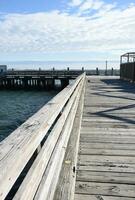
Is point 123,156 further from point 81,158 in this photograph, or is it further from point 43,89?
point 43,89

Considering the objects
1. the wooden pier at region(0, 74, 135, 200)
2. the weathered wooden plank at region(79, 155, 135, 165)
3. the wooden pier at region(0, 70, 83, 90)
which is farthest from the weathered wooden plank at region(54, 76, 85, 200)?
the wooden pier at region(0, 70, 83, 90)

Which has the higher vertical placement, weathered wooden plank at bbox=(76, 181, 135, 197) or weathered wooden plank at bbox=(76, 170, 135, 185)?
weathered wooden plank at bbox=(76, 170, 135, 185)

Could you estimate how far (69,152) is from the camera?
4.25 metres

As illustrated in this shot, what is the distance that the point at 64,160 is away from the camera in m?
3.90

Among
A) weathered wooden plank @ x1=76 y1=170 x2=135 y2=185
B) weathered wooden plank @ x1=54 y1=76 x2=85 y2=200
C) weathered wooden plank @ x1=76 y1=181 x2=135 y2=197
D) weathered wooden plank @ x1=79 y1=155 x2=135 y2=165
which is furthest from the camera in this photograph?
weathered wooden plank @ x1=79 y1=155 x2=135 y2=165

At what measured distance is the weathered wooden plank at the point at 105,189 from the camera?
3.38 meters

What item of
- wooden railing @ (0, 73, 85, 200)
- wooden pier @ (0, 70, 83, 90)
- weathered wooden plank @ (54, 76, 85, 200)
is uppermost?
wooden railing @ (0, 73, 85, 200)

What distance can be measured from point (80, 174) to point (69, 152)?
42 centimetres

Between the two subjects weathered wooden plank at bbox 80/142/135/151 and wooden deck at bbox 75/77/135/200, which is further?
weathered wooden plank at bbox 80/142/135/151

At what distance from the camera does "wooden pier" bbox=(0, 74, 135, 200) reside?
5.87 feet

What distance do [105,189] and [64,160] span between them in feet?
2.15

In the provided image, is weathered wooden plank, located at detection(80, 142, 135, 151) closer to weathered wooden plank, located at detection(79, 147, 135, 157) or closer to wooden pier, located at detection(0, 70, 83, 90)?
weathered wooden plank, located at detection(79, 147, 135, 157)

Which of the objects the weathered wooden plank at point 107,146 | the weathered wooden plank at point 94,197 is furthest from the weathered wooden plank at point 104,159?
the weathered wooden plank at point 94,197

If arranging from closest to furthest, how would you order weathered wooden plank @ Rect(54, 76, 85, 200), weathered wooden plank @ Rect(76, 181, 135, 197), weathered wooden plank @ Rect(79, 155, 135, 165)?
weathered wooden plank @ Rect(54, 76, 85, 200), weathered wooden plank @ Rect(76, 181, 135, 197), weathered wooden plank @ Rect(79, 155, 135, 165)
